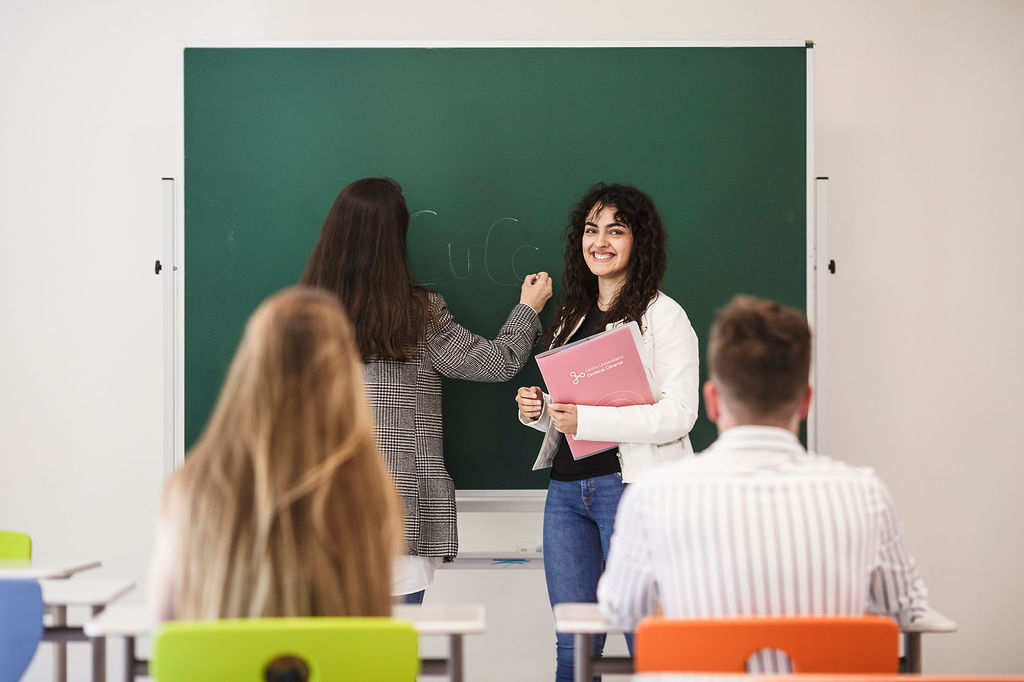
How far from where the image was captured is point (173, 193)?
315 centimetres

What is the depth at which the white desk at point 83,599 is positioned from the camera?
188 cm

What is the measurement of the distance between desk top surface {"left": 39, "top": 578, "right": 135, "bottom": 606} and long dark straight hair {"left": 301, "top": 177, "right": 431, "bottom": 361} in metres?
0.88

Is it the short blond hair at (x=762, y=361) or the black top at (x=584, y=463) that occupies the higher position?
the short blond hair at (x=762, y=361)

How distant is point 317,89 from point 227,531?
2.05 metres

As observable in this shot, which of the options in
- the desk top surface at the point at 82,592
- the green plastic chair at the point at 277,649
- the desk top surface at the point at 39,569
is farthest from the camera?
the desk top surface at the point at 39,569

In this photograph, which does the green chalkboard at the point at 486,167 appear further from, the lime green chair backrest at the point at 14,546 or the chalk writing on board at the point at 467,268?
the lime green chair backrest at the point at 14,546

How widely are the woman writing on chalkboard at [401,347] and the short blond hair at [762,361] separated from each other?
46.2 inches

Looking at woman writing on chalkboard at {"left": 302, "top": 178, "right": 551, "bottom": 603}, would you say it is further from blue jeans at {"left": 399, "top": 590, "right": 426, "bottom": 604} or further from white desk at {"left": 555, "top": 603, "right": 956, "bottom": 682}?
white desk at {"left": 555, "top": 603, "right": 956, "bottom": 682}

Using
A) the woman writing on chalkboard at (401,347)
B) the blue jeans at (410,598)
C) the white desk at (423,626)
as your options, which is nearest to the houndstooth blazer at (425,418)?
the woman writing on chalkboard at (401,347)

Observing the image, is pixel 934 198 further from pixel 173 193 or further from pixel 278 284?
pixel 173 193

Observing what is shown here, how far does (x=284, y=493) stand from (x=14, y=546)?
154cm

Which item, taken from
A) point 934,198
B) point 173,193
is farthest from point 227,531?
point 934,198

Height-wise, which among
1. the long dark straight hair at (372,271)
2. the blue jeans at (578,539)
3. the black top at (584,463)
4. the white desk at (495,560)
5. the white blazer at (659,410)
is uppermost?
the long dark straight hair at (372,271)

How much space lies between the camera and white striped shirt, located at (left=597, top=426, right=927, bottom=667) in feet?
4.96
